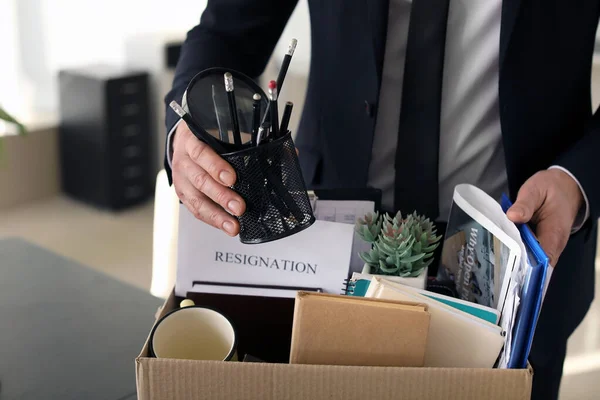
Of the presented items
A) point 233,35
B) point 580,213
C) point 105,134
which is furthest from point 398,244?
point 105,134

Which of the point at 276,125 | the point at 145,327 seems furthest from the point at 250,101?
the point at 145,327

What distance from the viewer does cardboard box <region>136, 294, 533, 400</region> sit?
586 millimetres

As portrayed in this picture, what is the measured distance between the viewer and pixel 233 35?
1.10 meters

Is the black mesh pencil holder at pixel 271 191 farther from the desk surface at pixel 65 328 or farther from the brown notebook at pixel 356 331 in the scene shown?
the desk surface at pixel 65 328

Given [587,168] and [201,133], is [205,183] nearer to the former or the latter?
[201,133]

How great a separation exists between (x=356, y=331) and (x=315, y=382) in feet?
0.21

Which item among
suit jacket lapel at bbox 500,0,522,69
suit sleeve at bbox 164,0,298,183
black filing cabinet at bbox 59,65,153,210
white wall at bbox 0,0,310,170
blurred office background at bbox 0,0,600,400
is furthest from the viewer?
white wall at bbox 0,0,310,170

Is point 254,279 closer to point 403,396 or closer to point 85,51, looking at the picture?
point 403,396

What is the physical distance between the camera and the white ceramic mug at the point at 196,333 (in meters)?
0.70

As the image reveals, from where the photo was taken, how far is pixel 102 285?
1176mm

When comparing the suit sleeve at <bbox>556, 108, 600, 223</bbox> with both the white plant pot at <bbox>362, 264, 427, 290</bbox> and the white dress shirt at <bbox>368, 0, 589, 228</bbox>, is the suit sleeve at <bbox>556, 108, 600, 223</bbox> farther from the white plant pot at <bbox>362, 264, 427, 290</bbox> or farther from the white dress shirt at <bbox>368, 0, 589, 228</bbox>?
the white plant pot at <bbox>362, 264, 427, 290</bbox>

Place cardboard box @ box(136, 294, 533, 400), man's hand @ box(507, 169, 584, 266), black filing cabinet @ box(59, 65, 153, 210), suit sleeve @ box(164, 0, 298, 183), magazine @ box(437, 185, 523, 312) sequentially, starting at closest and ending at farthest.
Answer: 1. cardboard box @ box(136, 294, 533, 400)
2. magazine @ box(437, 185, 523, 312)
3. man's hand @ box(507, 169, 584, 266)
4. suit sleeve @ box(164, 0, 298, 183)
5. black filing cabinet @ box(59, 65, 153, 210)

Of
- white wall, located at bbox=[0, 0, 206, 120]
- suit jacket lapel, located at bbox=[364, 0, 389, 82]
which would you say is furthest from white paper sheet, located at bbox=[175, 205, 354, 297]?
white wall, located at bbox=[0, 0, 206, 120]

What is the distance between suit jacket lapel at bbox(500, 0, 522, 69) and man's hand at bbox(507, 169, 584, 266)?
20 centimetres
